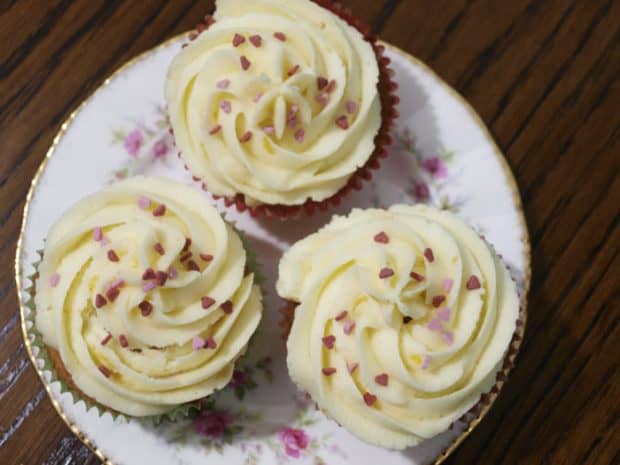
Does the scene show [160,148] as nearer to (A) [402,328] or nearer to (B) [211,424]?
(B) [211,424]

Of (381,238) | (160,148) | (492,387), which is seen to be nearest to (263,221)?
(160,148)

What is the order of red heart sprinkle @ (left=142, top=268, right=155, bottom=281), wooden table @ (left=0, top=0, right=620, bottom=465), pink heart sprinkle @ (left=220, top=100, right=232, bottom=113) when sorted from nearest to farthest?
red heart sprinkle @ (left=142, top=268, right=155, bottom=281) → pink heart sprinkle @ (left=220, top=100, right=232, bottom=113) → wooden table @ (left=0, top=0, right=620, bottom=465)

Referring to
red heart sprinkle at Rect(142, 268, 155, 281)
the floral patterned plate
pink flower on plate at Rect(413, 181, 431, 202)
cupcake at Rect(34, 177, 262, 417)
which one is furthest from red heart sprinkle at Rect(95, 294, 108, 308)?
pink flower on plate at Rect(413, 181, 431, 202)

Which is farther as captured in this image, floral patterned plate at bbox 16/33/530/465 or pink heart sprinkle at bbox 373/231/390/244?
floral patterned plate at bbox 16/33/530/465

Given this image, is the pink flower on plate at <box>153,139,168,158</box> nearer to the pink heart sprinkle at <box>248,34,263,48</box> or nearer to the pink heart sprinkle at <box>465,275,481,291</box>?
the pink heart sprinkle at <box>248,34,263,48</box>

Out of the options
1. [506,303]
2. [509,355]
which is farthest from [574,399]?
[506,303]

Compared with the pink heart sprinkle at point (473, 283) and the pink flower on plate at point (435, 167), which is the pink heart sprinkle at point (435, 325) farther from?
the pink flower on plate at point (435, 167)
